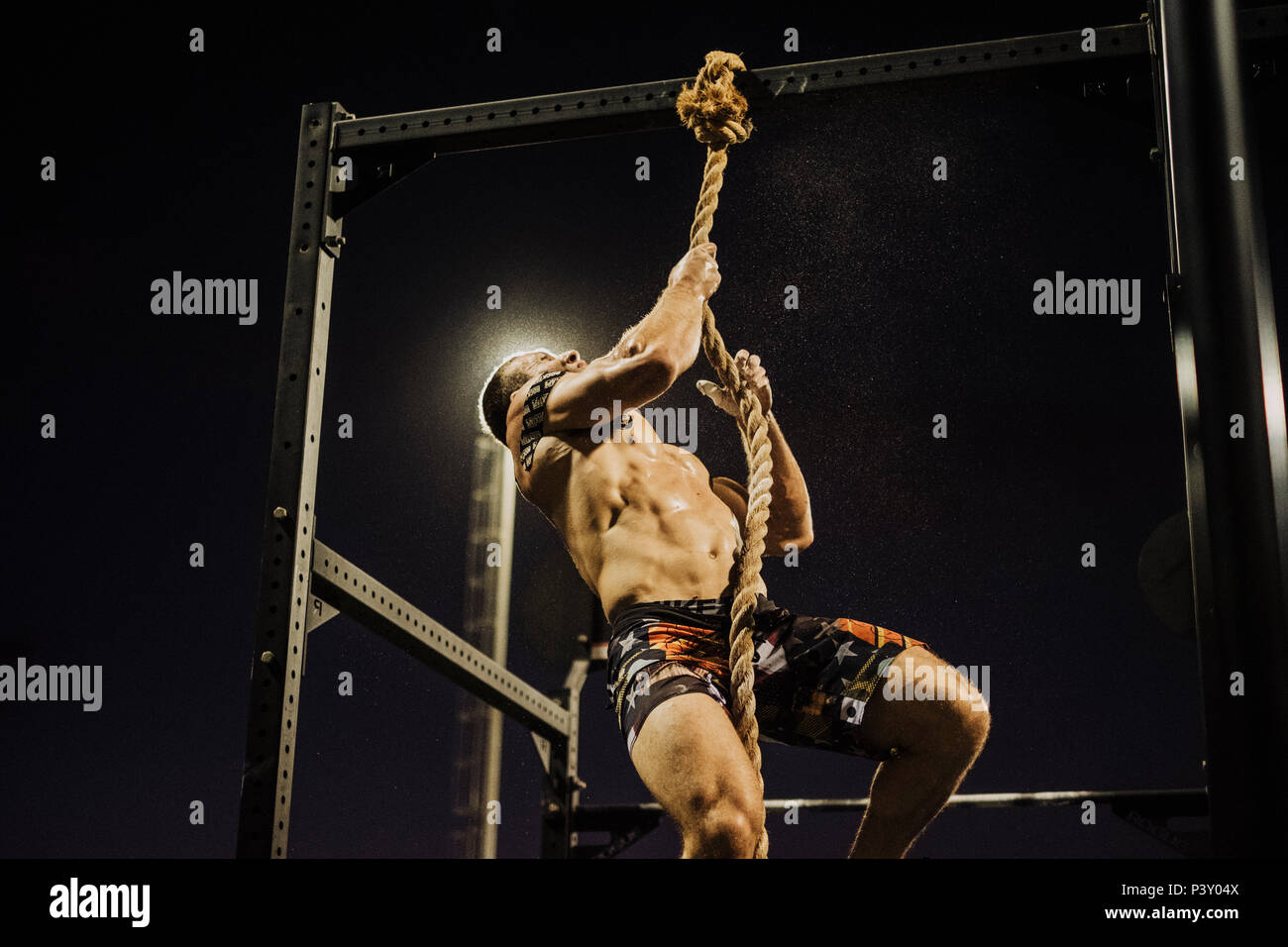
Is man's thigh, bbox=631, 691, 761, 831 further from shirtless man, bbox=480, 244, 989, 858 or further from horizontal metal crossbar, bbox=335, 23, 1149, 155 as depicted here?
horizontal metal crossbar, bbox=335, 23, 1149, 155

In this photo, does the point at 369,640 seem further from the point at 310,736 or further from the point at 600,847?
the point at 600,847

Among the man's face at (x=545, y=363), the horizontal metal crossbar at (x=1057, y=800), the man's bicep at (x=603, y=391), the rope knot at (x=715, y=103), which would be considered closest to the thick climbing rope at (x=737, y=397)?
the rope knot at (x=715, y=103)

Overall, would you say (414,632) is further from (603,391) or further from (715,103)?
(715,103)

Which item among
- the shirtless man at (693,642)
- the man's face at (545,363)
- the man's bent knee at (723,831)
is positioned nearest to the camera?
the man's bent knee at (723,831)

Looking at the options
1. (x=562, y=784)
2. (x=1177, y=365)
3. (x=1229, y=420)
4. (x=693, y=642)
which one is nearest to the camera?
(x=1229, y=420)

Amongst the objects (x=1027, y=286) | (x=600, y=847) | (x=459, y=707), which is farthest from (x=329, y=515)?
(x=1027, y=286)

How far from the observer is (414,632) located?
346 centimetres

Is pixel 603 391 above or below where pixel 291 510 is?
above

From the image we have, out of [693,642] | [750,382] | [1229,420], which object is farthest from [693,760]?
[1229,420]

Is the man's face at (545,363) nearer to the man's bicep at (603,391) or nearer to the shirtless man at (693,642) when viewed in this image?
the shirtless man at (693,642)

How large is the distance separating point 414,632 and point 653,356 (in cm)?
123

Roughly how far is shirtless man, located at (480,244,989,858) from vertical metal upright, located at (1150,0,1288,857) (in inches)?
31.3

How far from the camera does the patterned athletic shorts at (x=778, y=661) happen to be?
2.88 m

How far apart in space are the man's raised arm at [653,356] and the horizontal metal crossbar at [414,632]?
80cm
